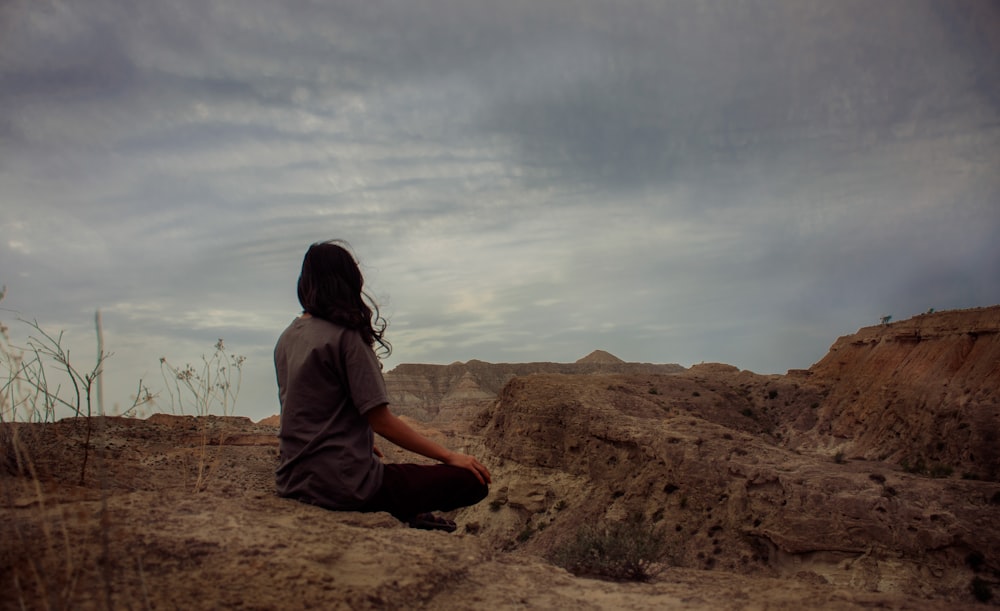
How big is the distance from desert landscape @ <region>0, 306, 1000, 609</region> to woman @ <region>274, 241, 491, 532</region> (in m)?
0.18

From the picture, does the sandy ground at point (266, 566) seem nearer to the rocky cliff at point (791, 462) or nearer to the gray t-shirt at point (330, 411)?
the gray t-shirt at point (330, 411)

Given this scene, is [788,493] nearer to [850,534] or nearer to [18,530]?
[850,534]

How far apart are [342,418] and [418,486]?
23.1 inches

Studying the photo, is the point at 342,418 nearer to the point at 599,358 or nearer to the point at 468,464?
the point at 468,464

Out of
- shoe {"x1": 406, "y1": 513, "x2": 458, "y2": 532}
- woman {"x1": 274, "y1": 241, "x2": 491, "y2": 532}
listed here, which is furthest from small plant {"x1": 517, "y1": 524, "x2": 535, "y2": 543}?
woman {"x1": 274, "y1": 241, "x2": 491, "y2": 532}

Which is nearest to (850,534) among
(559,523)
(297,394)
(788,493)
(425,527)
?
(788,493)

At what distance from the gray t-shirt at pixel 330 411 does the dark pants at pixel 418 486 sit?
10 cm

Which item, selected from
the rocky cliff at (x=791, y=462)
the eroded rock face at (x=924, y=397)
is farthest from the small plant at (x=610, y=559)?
the eroded rock face at (x=924, y=397)

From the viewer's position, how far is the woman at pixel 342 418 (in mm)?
3389

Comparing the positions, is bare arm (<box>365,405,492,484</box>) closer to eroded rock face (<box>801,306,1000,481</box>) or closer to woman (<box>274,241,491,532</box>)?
woman (<box>274,241,491,532</box>)

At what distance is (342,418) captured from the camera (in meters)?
3.48

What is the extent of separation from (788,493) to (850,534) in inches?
46.2

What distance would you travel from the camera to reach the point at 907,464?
16.6 m

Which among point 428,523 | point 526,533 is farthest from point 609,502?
point 428,523
